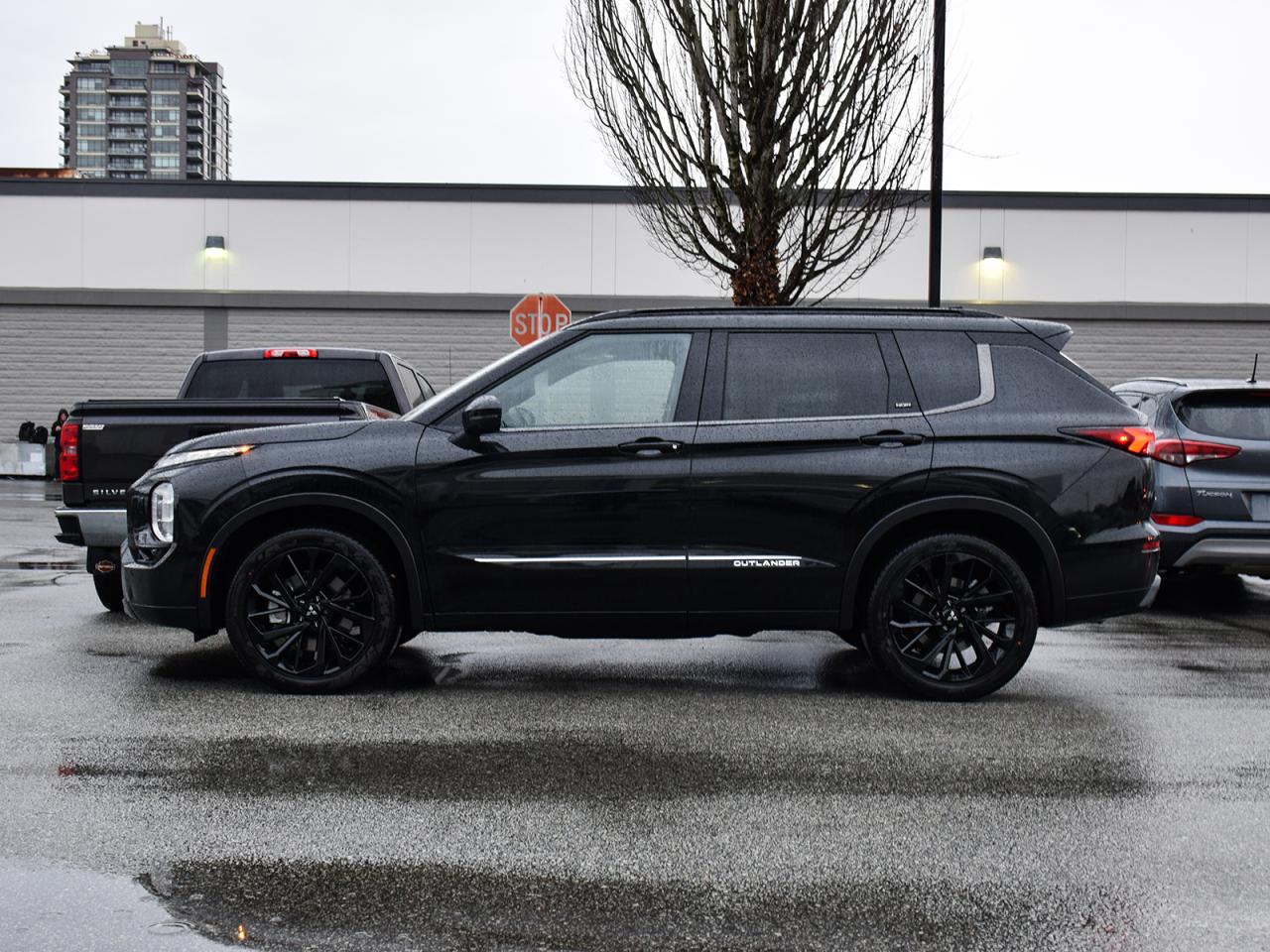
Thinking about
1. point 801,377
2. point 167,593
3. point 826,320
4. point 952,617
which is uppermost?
point 826,320

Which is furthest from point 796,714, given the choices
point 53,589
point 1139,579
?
point 53,589

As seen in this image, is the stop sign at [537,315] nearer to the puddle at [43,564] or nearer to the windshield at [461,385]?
the puddle at [43,564]

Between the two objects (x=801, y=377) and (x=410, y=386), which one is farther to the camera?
(x=410, y=386)

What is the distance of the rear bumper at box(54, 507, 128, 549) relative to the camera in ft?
28.1

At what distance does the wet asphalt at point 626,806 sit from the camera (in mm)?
3652

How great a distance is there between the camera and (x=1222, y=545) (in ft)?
30.0

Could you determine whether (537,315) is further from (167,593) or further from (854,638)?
(167,593)

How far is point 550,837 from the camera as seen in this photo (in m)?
4.37

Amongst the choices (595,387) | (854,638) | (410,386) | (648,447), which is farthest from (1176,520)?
(410,386)

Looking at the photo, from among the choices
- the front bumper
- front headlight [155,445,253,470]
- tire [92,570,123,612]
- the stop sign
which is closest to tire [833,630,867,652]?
front headlight [155,445,253,470]

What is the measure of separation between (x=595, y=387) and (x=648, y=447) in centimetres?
42

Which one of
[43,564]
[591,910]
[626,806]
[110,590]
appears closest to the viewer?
[591,910]

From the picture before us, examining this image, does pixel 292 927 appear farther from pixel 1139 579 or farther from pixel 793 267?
pixel 793 267

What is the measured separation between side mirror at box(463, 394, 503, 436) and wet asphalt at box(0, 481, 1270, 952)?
4.20 ft
